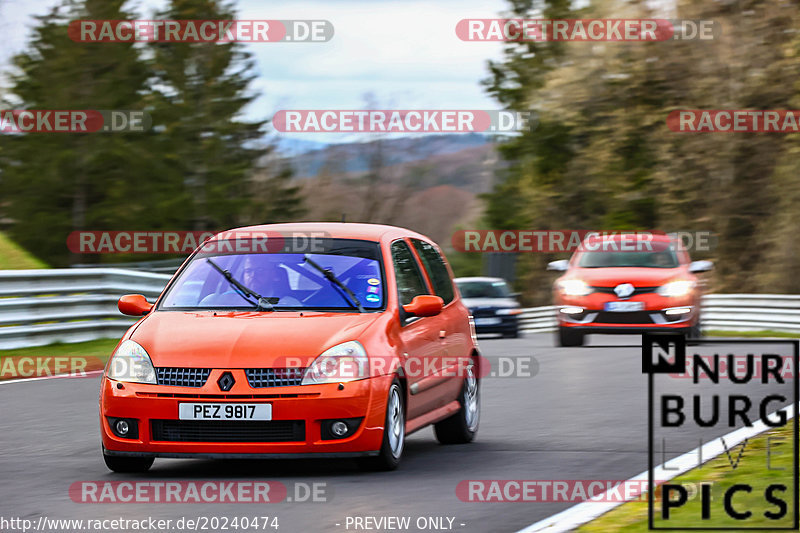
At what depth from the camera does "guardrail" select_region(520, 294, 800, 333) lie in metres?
29.5

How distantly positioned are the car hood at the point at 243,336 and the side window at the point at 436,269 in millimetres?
1582

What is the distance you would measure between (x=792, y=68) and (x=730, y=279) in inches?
324

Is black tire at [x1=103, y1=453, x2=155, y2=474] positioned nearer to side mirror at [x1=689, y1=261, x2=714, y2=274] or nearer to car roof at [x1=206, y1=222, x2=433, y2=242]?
car roof at [x1=206, y1=222, x2=433, y2=242]

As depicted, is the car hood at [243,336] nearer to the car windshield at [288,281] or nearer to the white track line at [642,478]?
the car windshield at [288,281]

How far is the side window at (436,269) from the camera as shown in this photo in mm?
10461

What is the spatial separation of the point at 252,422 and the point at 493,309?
868 inches

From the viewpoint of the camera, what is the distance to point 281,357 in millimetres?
8234

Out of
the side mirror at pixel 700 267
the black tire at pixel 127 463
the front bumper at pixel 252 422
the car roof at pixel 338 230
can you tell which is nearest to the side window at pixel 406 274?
the car roof at pixel 338 230

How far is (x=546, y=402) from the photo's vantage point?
1335cm

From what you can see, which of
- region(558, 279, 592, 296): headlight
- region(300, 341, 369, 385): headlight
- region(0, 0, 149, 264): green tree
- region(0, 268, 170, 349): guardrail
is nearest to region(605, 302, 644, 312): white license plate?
region(558, 279, 592, 296): headlight

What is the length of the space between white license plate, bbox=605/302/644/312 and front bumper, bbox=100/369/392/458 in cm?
1260

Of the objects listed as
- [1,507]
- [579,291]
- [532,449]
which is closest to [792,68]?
[579,291]

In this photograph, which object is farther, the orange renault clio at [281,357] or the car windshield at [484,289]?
the car windshield at [484,289]

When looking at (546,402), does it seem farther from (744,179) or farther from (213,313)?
(744,179)
